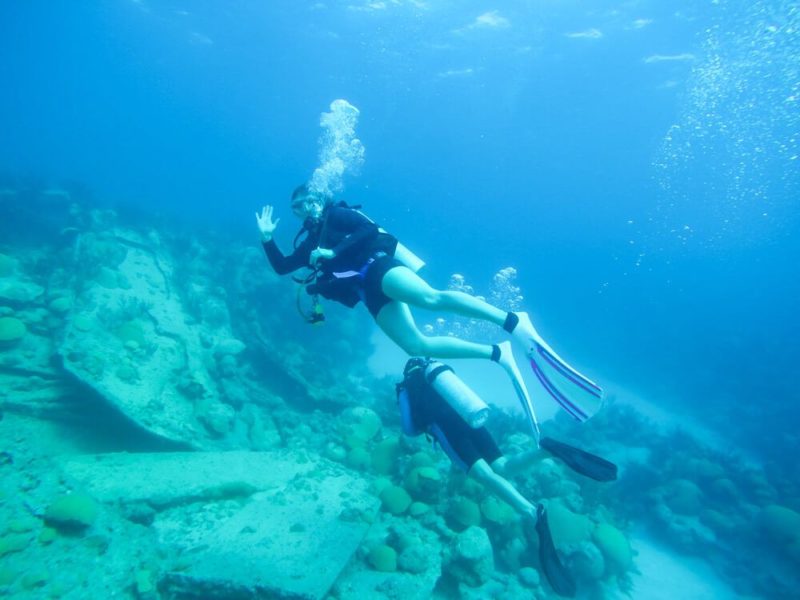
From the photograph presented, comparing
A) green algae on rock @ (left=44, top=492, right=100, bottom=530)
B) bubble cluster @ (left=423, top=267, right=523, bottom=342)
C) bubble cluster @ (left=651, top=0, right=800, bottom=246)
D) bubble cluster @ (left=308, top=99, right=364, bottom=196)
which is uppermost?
bubble cluster @ (left=651, top=0, right=800, bottom=246)

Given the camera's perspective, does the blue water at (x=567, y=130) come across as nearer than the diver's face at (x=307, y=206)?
No

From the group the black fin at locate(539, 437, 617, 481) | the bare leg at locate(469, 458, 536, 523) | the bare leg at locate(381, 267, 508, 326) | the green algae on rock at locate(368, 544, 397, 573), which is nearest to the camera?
the black fin at locate(539, 437, 617, 481)

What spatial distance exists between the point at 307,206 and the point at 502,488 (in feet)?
14.1

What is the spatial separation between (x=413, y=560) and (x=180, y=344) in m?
8.48

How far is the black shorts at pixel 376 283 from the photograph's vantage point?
461 centimetres

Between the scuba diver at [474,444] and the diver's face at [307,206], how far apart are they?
2451 mm

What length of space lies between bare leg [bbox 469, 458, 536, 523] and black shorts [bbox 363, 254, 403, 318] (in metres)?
2.19

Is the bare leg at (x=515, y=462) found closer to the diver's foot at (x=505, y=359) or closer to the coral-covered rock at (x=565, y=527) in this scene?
the diver's foot at (x=505, y=359)

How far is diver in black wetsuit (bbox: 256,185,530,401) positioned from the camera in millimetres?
4402

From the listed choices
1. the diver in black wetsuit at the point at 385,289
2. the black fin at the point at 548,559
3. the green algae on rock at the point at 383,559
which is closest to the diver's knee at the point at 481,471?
the black fin at the point at 548,559

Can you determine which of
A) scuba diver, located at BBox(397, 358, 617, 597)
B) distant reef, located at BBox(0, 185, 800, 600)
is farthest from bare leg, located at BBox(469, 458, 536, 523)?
distant reef, located at BBox(0, 185, 800, 600)

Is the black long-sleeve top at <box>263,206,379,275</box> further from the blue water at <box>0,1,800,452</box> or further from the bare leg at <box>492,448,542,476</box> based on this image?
the blue water at <box>0,1,800,452</box>

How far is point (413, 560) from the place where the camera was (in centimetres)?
509

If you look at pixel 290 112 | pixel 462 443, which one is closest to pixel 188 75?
pixel 290 112
